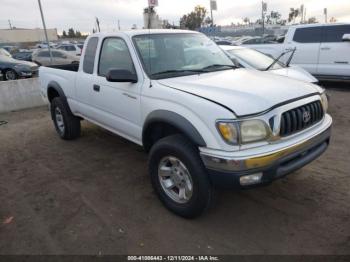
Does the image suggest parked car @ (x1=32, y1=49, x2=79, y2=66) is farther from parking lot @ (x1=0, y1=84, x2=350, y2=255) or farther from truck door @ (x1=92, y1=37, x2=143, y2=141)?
truck door @ (x1=92, y1=37, x2=143, y2=141)

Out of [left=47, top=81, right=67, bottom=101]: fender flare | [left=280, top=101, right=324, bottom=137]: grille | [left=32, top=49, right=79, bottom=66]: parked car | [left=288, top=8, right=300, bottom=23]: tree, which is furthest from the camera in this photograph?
[left=288, top=8, right=300, bottom=23]: tree

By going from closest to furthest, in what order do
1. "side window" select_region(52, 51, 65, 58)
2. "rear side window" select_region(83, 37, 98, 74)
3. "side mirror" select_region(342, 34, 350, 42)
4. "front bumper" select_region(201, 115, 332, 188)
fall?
"front bumper" select_region(201, 115, 332, 188)
"rear side window" select_region(83, 37, 98, 74)
"side mirror" select_region(342, 34, 350, 42)
"side window" select_region(52, 51, 65, 58)

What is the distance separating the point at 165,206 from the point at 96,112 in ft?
6.09

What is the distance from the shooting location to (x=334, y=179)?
3957mm

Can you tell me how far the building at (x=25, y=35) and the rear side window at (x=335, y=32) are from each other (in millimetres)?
70884

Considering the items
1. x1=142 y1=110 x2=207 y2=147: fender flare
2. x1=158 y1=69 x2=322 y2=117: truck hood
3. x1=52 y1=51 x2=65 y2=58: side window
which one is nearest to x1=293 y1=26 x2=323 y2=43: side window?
x1=158 y1=69 x2=322 y2=117: truck hood

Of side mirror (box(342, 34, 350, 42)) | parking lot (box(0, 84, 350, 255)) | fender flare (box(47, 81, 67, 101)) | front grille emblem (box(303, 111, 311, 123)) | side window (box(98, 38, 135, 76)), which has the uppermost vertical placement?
side window (box(98, 38, 135, 76))

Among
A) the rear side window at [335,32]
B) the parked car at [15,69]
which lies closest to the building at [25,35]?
the parked car at [15,69]

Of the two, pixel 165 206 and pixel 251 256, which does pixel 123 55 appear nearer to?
pixel 165 206

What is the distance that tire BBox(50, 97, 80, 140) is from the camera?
5.59 meters

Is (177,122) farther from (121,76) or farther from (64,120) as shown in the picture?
(64,120)

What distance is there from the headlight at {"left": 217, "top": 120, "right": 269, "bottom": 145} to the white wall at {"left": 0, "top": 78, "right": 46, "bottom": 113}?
7.48 m

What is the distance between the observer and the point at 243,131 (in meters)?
2.73

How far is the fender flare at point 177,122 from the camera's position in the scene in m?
2.86
